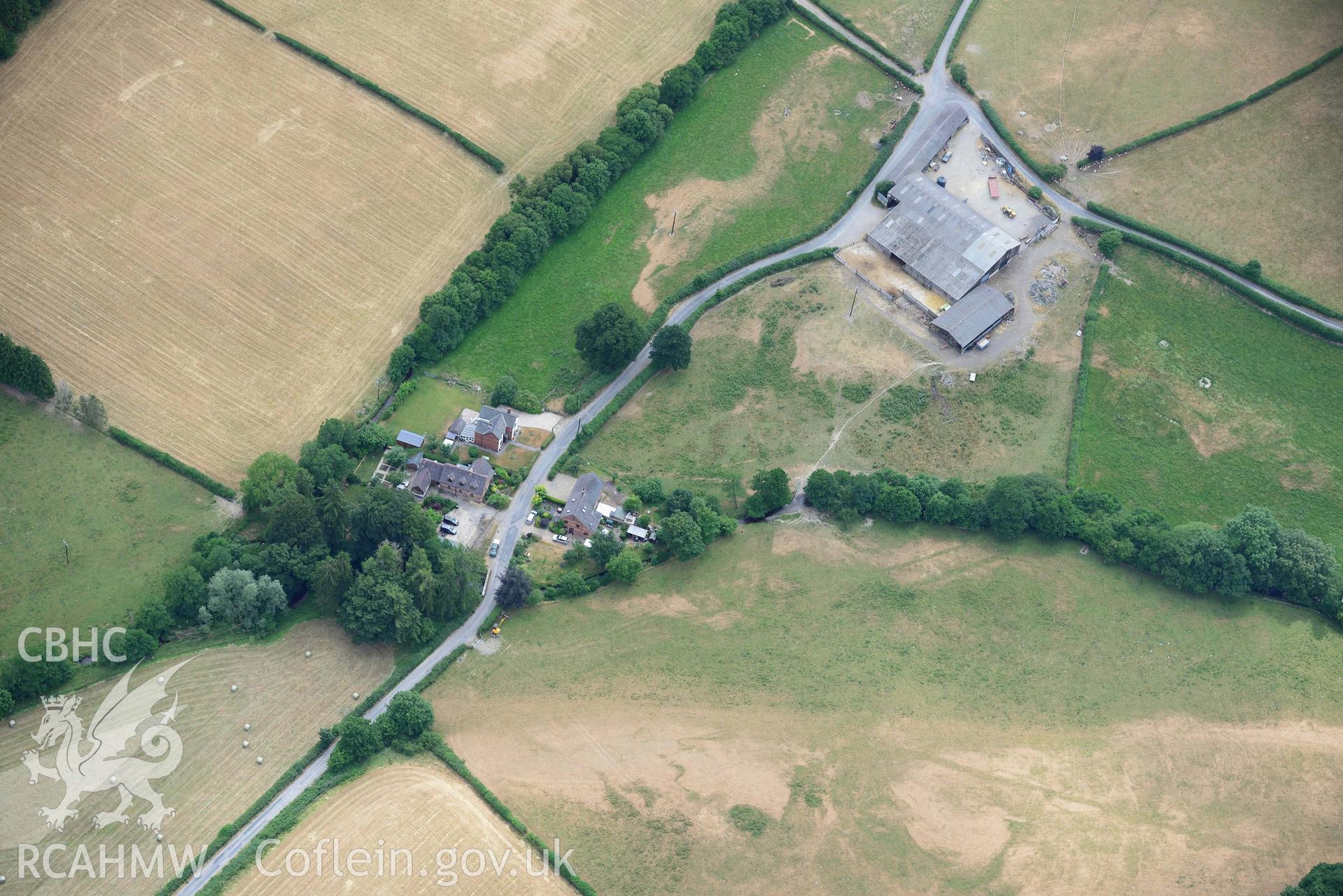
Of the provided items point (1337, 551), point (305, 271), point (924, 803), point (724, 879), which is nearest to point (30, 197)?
point (305, 271)

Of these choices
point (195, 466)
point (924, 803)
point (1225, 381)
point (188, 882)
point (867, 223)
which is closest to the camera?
point (188, 882)

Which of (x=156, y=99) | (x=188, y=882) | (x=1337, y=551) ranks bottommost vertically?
(x=188, y=882)

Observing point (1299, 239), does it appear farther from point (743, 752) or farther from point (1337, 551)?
point (743, 752)

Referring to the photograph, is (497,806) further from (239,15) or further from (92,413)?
(239,15)

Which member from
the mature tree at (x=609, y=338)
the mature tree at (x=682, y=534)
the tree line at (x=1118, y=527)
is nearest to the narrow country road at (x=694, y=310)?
the mature tree at (x=609, y=338)

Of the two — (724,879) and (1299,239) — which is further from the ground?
(1299,239)

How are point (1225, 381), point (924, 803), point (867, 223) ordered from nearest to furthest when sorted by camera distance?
point (924, 803) < point (1225, 381) < point (867, 223)
